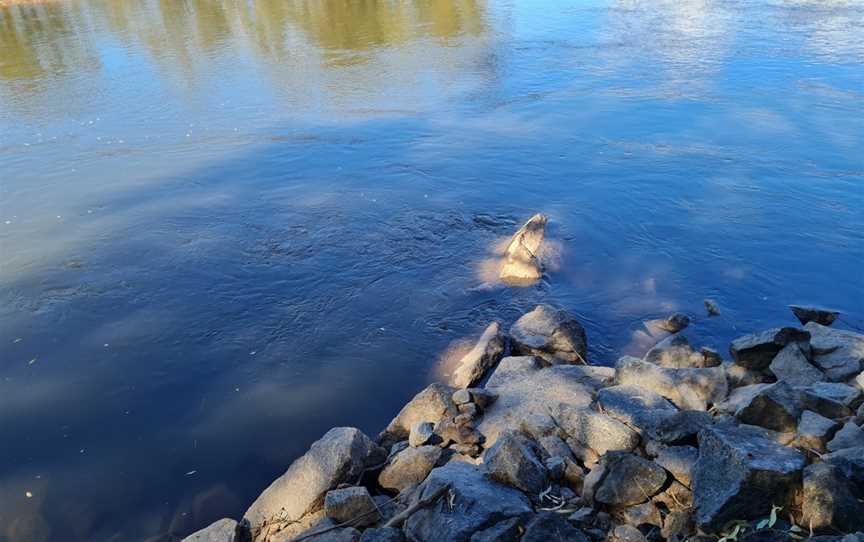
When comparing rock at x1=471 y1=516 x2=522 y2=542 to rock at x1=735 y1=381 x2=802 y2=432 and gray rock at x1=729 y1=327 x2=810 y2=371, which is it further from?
gray rock at x1=729 y1=327 x2=810 y2=371

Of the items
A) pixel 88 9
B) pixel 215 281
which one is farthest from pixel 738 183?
pixel 88 9

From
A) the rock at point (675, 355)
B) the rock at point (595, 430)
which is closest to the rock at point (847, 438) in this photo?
the rock at point (595, 430)

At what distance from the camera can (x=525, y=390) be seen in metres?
7.48

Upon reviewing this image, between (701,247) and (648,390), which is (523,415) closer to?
(648,390)

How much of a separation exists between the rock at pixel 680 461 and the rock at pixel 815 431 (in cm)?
78

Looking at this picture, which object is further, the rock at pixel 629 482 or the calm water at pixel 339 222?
the calm water at pixel 339 222

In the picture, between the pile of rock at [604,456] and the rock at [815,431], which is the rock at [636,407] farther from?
the rock at [815,431]

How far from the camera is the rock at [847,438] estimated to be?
4951 millimetres

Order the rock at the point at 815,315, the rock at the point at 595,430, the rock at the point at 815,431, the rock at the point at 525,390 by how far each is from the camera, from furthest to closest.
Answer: the rock at the point at 815,315
the rock at the point at 525,390
the rock at the point at 595,430
the rock at the point at 815,431

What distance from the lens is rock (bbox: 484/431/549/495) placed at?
5.14m

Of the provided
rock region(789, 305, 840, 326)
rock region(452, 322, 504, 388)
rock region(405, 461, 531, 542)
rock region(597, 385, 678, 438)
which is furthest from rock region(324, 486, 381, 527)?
rock region(789, 305, 840, 326)

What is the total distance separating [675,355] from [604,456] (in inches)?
119

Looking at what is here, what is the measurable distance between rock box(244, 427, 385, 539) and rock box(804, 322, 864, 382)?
175 inches

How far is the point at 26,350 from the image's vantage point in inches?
349
